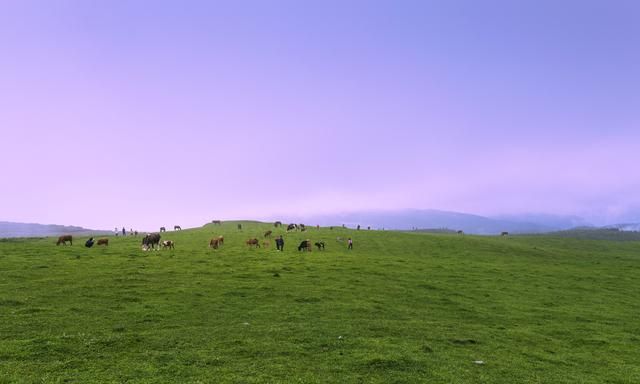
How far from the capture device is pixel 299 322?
19750mm

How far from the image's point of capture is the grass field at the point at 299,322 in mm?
13969

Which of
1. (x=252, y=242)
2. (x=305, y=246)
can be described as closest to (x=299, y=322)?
(x=305, y=246)

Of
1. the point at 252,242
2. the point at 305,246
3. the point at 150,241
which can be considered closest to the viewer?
the point at 150,241

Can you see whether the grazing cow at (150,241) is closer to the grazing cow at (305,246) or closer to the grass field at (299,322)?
the grass field at (299,322)

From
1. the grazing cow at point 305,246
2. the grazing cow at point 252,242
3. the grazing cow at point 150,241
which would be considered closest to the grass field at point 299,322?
the grazing cow at point 150,241

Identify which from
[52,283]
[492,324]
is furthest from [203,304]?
[492,324]

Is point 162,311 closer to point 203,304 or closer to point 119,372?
point 203,304

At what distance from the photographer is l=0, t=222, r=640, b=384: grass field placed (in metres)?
14.0

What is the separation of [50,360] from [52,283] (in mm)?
14146

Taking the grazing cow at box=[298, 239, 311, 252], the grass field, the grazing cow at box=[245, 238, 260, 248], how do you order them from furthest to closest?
the grazing cow at box=[245, 238, 260, 248] → the grazing cow at box=[298, 239, 311, 252] → the grass field

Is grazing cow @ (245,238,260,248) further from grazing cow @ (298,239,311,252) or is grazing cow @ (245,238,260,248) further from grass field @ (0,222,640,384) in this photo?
grass field @ (0,222,640,384)

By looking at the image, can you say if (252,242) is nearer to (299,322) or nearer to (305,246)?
(305,246)

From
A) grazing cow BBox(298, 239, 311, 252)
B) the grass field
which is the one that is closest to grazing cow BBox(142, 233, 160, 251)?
the grass field

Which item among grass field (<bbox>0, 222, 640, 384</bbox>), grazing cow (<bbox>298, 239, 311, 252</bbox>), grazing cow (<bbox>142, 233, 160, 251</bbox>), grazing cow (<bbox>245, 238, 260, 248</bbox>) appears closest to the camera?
grass field (<bbox>0, 222, 640, 384</bbox>)
